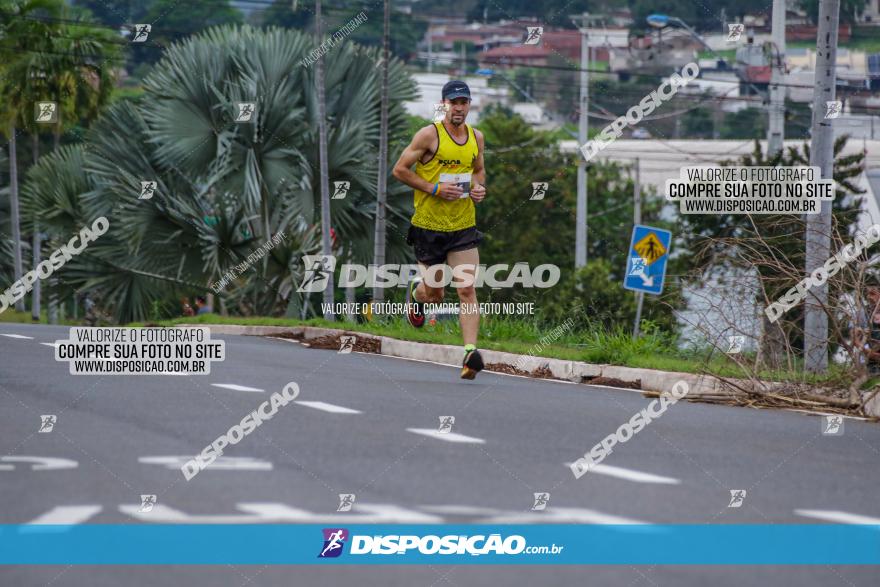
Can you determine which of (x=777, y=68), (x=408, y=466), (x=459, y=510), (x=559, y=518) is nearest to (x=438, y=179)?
(x=408, y=466)

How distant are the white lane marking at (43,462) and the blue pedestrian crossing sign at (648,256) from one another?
16.9 m

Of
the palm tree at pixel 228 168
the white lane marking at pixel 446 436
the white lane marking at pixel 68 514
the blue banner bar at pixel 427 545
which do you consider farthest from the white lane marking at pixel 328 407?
the palm tree at pixel 228 168

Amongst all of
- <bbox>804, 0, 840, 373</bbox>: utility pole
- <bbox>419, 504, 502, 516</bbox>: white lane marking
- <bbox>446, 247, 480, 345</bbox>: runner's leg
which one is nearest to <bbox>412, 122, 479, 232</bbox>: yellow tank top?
<bbox>446, 247, 480, 345</bbox>: runner's leg

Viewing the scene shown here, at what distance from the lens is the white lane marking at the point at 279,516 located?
6.07m

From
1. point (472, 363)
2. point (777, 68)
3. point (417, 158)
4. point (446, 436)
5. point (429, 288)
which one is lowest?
point (472, 363)

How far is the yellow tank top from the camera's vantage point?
1160 centimetres

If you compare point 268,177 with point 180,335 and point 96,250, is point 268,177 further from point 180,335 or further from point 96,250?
point 180,335

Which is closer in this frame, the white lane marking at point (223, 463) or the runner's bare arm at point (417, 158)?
the white lane marking at point (223, 463)

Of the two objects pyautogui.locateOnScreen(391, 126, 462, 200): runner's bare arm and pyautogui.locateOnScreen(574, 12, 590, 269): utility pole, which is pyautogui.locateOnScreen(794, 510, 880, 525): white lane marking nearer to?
pyautogui.locateOnScreen(391, 126, 462, 200): runner's bare arm

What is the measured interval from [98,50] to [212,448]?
35389mm

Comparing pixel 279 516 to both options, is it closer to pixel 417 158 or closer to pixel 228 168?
pixel 417 158

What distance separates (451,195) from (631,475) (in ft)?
15.2

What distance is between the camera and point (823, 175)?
A: 13445mm

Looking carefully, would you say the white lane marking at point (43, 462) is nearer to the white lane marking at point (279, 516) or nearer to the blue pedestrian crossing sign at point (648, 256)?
the white lane marking at point (279, 516)
